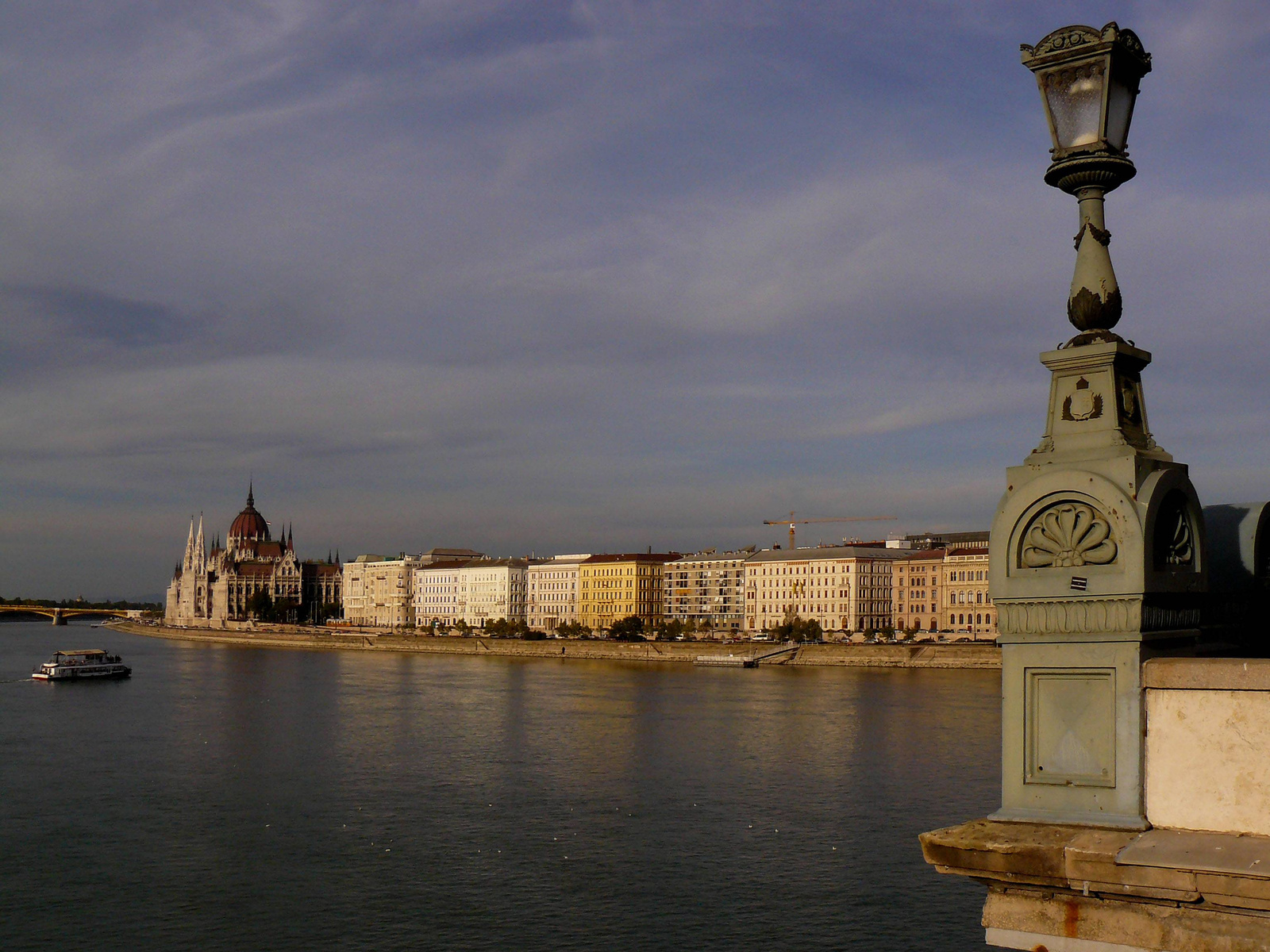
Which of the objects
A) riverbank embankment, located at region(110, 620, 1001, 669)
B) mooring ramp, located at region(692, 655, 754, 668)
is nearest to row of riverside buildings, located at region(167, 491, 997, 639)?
riverbank embankment, located at region(110, 620, 1001, 669)

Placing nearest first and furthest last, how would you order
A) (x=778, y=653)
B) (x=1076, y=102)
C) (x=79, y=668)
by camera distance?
(x=1076, y=102)
(x=79, y=668)
(x=778, y=653)

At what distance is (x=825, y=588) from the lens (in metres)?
99.3

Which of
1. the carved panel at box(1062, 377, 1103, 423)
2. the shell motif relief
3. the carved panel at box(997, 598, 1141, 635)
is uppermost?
the carved panel at box(1062, 377, 1103, 423)

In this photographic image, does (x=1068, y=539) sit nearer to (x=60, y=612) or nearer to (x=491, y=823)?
(x=491, y=823)

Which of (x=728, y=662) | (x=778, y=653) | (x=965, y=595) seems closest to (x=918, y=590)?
(x=965, y=595)

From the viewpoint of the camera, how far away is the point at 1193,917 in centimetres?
314

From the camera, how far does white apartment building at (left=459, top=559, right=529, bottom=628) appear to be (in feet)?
408

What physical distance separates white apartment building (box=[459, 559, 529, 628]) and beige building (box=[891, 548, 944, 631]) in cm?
4217

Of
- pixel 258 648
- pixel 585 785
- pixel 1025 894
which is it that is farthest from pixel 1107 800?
pixel 258 648

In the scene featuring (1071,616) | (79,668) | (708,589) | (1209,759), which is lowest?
(79,668)

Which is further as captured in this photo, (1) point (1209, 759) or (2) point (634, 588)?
(2) point (634, 588)

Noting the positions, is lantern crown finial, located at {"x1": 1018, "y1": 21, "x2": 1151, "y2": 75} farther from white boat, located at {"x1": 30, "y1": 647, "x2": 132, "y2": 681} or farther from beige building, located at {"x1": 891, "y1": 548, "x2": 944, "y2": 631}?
beige building, located at {"x1": 891, "y1": 548, "x2": 944, "y2": 631}

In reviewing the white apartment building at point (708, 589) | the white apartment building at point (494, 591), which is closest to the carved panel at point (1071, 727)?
the white apartment building at point (708, 589)

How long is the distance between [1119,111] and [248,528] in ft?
577
